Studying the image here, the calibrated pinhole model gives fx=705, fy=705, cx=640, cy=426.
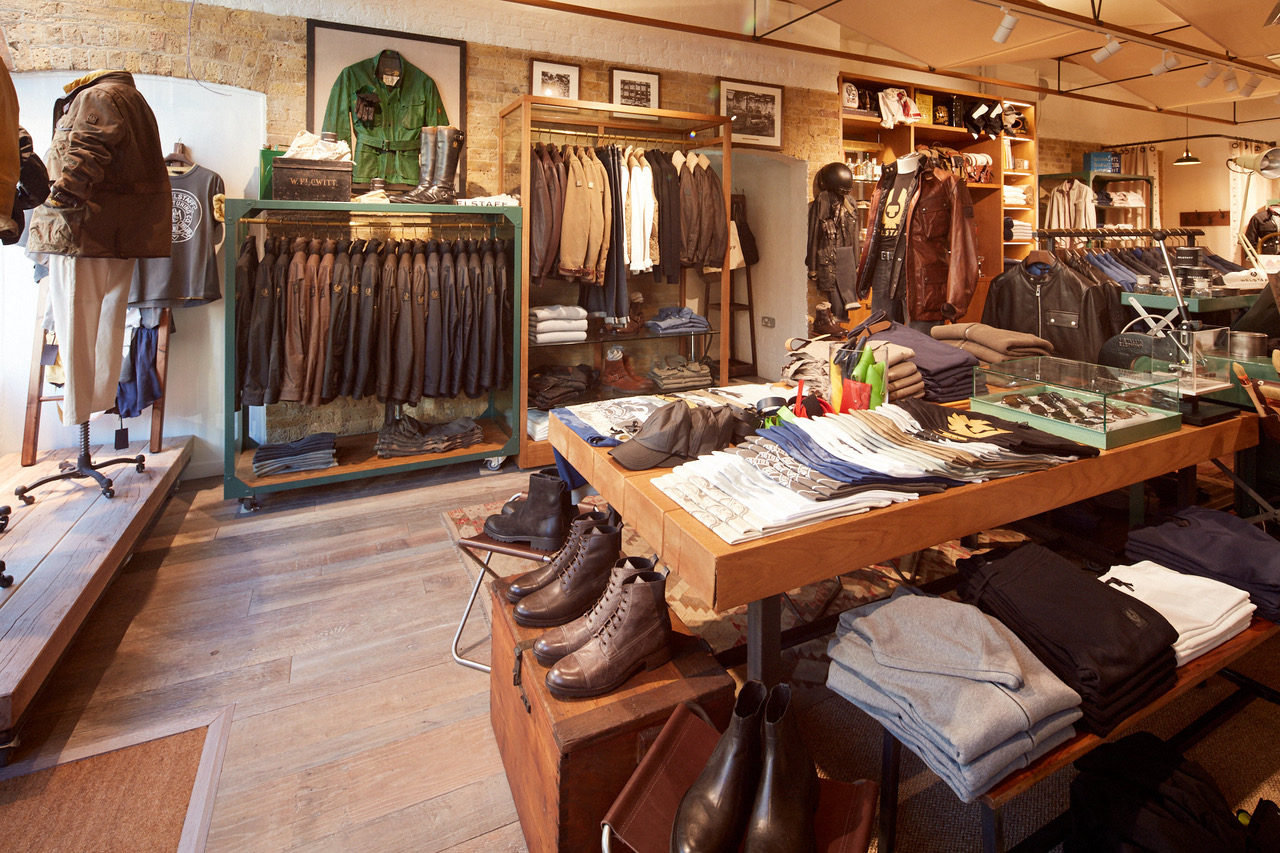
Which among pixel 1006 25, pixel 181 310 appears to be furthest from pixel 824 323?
pixel 181 310

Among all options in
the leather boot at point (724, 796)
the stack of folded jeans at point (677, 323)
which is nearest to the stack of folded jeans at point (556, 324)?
the stack of folded jeans at point (677, 323)

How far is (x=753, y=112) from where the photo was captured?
18.4 feet

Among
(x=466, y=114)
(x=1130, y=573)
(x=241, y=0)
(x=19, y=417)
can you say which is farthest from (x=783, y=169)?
(x=19, y=417)

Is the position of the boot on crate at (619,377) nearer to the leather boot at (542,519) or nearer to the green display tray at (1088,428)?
the leather boot at (542,519)

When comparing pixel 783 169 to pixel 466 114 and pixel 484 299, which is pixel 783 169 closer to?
pixel 466 114

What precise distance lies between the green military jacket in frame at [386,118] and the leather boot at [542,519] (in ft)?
9.92

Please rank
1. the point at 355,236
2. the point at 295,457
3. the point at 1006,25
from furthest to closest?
the point at 1006,25, the point at 355,236, the point at 295,457

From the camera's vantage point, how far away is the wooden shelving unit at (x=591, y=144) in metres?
4.25

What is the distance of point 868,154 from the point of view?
655 cm

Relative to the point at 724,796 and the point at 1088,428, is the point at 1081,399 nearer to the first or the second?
the point at 1088,428

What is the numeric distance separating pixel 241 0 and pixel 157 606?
11.0 ft

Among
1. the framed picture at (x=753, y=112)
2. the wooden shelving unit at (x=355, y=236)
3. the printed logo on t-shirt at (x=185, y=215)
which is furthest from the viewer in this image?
the framed picture at (x=753, y=112)

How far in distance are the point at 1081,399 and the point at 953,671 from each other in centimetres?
116

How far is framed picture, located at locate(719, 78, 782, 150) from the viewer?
550 cm
